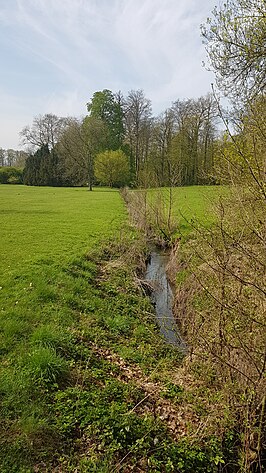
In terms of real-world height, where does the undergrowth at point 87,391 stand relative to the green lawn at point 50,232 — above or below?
below

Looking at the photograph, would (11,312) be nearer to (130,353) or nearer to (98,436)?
(130,353)

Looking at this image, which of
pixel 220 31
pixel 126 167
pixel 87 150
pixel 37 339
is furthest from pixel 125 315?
pixel 87 150

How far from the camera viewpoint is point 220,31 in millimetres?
8086

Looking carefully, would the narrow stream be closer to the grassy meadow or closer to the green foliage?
the grassy meadow

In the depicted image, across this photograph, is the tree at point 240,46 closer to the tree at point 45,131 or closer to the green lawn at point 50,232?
the green lawn at point 50,232

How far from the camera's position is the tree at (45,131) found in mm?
63062

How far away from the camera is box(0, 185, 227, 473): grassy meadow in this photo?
12.5ft

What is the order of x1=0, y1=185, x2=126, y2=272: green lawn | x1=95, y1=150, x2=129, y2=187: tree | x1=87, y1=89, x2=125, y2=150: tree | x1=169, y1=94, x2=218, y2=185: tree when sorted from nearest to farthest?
x1=0, y1=185, x2=126, y2=272: green lawn, x1=169, y1=94, x2=218, y2=185: tree, x1=95, y1=150, x2=129, y2=187: tree, x1=87, y1=89, x2=125, y2=150: tree

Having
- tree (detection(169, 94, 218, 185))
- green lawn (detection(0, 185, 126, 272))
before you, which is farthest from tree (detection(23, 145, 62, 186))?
green lawn (detection(0, 185, 126, 272))

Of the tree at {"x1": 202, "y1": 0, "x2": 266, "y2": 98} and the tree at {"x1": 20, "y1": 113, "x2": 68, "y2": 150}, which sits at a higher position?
the tree at {"x1": 20, "y1": 113, "x2": 68, "y2": 150}

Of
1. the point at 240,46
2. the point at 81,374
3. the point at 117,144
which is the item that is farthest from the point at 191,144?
the point at 81,374

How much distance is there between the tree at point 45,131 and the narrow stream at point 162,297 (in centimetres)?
5558

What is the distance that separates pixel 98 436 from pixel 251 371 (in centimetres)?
211

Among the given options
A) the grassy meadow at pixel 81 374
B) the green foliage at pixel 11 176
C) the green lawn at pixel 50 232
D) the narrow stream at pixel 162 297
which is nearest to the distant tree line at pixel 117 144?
the green foliage at pixel 11 176
